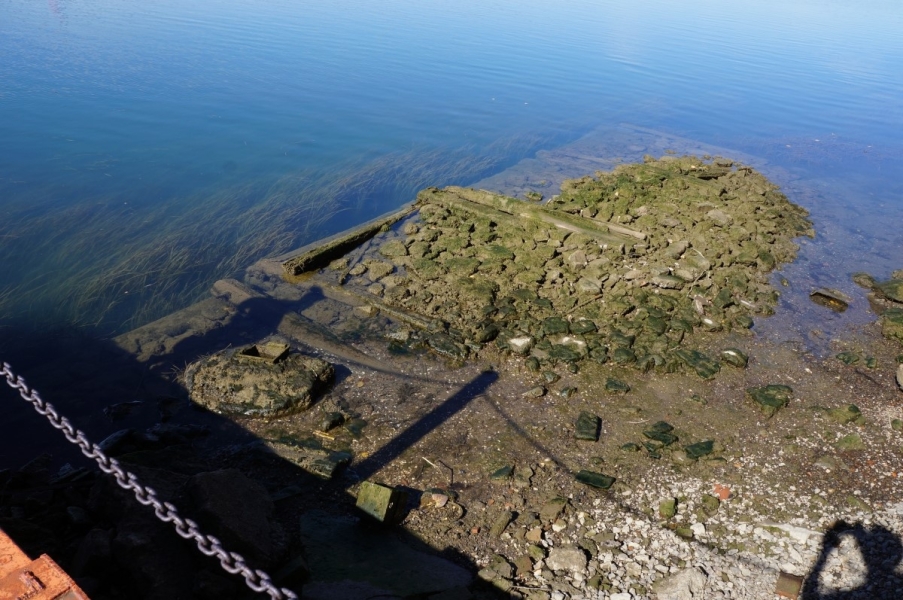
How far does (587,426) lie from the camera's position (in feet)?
24.2

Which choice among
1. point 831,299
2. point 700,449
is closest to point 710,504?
point 700,449

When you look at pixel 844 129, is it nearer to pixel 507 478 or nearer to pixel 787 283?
pixel 787 283

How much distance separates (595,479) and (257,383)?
4.38 meters

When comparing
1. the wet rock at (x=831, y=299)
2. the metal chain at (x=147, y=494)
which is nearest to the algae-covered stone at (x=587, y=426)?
the metal chain at (x=147, y=494)

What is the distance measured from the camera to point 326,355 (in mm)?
8898

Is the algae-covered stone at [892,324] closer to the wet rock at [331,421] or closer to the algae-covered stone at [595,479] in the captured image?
the algae-covered stone at [595,479]

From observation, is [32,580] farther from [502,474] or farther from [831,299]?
[831,299]

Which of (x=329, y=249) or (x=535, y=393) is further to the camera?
(x=329, y=249)

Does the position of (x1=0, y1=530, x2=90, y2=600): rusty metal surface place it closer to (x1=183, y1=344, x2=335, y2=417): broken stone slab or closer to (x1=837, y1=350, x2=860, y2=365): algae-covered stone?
(x1=183, y1=344, x2=335, y2=417): broken stone slab

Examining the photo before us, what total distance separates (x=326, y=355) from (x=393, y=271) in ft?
9.09

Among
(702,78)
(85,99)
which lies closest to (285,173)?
(85,99)

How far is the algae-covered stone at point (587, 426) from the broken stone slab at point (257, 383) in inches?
131

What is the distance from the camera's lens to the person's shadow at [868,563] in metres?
4.88

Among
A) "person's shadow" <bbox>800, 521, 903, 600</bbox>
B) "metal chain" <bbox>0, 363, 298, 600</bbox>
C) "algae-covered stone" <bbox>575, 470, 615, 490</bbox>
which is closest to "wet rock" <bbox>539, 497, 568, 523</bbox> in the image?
"algae-covered stone" <bbox>575, 470, 615, 490</bbox>
